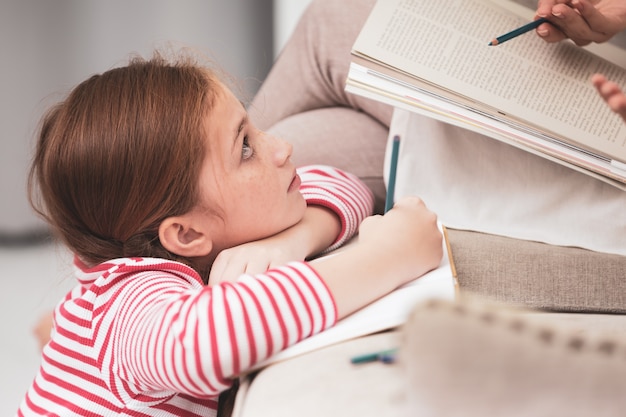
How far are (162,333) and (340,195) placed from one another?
16.1 inches

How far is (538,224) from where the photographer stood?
3.04 ft

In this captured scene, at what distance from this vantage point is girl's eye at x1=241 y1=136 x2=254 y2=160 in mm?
812

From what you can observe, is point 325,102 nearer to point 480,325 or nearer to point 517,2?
point 517,2

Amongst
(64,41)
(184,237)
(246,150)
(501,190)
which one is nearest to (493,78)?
(501,190)

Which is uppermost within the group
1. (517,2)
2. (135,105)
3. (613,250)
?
(517,2)

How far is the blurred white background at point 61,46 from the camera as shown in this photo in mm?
1957

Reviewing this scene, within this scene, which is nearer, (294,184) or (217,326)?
(217,326)

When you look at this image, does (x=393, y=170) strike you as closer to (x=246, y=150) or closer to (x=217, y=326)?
(x=246, y=150)

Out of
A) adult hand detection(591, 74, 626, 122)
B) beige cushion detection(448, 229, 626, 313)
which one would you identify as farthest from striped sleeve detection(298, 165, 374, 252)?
adult hand detection(591, 74, 626, 122)

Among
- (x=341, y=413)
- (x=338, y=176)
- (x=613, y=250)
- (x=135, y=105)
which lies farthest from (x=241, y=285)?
(x=613, y=250)

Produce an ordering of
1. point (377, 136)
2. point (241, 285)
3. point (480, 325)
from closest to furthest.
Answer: point (480, 325), point (241, 285), point (377, 136)

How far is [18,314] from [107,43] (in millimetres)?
858

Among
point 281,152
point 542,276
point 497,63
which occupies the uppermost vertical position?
point 497,63

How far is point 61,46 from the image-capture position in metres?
2.01
